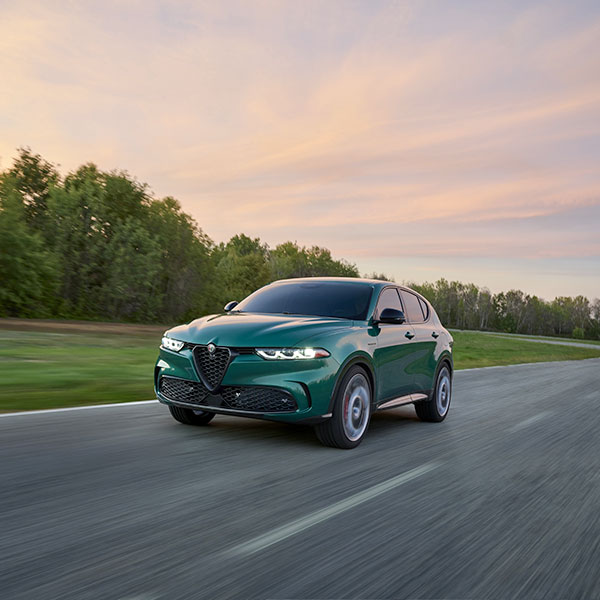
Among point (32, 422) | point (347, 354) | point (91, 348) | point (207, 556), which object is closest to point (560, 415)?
point (347, 354)

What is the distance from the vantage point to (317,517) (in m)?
4.53

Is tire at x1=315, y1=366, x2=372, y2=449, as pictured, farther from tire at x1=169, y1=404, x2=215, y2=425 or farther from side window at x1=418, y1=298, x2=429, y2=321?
side window at x1=418, y1=298, x2=429, y2=321

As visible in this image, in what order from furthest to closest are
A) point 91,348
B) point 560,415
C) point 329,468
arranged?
point 91,348 < point 560,415 < point 329,468

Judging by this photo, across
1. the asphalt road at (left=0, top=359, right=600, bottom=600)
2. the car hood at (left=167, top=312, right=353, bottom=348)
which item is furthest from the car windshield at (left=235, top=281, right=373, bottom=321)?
the asphalt road at (left=0, top=359, right=600, bottom=600)

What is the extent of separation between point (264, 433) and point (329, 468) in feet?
5.39

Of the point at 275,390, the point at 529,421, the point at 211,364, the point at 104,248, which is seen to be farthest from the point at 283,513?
the point at 104,248

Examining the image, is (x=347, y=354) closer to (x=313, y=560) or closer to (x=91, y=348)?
(x=313, y=560)

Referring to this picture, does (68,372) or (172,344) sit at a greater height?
(172,344)

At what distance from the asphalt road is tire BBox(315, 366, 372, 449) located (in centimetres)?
13

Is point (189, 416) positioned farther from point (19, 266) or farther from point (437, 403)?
point (19, 266)

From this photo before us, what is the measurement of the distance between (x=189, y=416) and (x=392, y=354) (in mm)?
2369

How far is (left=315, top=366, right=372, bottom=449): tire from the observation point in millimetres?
6855

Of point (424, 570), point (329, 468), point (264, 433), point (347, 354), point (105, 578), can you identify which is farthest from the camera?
point (264, 433)

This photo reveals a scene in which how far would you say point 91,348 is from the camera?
2067 cm
